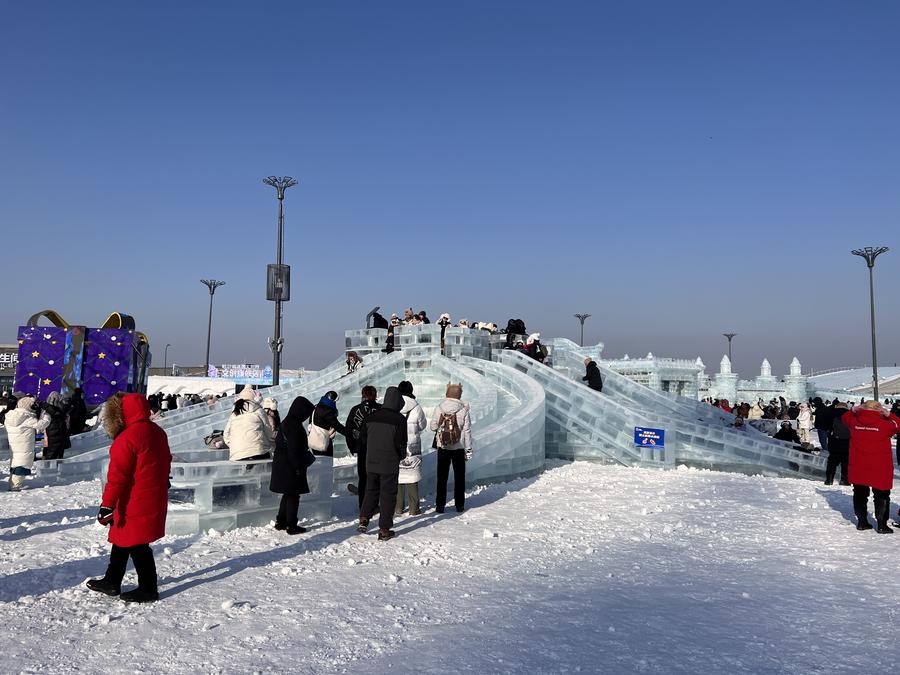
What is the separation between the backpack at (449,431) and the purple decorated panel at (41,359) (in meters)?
20.6

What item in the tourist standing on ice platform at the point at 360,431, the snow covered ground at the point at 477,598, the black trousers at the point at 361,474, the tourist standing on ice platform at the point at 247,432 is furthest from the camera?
the black trousers at the point at 361,474

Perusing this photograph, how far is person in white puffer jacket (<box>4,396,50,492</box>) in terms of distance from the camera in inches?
392

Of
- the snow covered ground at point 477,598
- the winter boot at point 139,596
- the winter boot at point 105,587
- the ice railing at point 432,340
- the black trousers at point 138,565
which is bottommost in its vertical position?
the snow covered ground at point 477,598

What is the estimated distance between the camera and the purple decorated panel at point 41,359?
2382 cm

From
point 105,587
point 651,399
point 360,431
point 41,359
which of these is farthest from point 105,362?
point 105,587

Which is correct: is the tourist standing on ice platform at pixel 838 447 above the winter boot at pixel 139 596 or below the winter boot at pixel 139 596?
above

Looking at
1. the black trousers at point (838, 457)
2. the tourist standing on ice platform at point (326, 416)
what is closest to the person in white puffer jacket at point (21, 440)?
the tourist standing on ice platform at point (326, 416)

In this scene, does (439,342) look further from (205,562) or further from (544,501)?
(205,562)

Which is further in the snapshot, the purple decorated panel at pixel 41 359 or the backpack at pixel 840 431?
the purple decorated panel at pixel 41 359

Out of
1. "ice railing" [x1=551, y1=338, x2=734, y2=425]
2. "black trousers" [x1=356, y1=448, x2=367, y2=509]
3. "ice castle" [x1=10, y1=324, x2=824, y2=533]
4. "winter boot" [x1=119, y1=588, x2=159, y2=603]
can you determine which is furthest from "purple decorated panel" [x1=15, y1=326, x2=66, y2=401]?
"winter boot" [x1=119, y1=588, x2=159, y2=603]

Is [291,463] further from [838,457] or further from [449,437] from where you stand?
[838,457]

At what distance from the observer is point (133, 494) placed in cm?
466

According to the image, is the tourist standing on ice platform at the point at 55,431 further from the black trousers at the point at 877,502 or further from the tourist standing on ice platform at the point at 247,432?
the black trousers at the point at 877,502

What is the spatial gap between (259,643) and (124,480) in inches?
59.0
